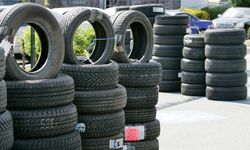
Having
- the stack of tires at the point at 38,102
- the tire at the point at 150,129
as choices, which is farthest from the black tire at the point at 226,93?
the stack of tires at the point at 38,102

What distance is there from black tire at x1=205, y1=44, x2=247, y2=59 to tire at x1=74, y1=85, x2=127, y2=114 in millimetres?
6663

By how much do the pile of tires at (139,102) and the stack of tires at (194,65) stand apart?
6.24 meters

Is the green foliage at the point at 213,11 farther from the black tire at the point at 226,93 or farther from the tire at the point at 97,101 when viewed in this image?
the tire at the point at 97,101

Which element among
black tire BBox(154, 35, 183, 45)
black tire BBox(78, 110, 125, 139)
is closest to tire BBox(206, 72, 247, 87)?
black tire BBox(154, 35, 183, 45)

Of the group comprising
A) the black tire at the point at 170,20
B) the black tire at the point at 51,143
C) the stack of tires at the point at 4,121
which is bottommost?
the black tire at the point at 51,143

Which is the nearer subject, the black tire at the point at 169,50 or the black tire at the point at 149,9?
the black tire at the point at 169,50

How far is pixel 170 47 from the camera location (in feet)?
47.4

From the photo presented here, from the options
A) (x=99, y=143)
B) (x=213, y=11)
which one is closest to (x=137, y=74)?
(x=99, y=143)

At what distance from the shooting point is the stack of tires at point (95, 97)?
6.51 metres

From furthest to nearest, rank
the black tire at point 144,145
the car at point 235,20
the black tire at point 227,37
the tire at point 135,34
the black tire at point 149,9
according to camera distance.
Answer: the car at point 235,20
the black tire at point 149,9
the black tire at point 227,37
the tire at point 135,34
the black tire at point 144,145

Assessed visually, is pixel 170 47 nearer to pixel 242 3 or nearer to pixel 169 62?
pixel 169 62

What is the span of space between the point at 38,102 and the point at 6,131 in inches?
25.6

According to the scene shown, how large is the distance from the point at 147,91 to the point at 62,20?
1.50 meters

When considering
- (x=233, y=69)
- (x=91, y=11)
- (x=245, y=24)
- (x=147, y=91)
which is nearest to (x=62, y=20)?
(x=91, y=11)
